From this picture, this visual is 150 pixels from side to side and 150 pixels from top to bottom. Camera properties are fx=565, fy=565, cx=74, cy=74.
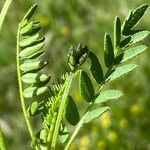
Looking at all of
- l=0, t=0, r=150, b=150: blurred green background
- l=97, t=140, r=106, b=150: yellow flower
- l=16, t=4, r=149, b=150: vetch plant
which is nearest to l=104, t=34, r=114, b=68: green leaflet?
l=16, t=4, r=149, b=150: vetch plant

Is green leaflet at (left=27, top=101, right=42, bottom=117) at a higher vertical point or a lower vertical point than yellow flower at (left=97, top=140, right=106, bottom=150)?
higher

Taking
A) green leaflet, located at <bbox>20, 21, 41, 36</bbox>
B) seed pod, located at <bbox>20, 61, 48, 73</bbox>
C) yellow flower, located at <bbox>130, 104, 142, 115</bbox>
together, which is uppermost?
green leaflet, located at <bbox>20, 21, 41, 36</bbox>

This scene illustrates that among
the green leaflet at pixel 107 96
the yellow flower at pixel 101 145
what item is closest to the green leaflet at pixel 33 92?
the green leaflet at pixel 107 96

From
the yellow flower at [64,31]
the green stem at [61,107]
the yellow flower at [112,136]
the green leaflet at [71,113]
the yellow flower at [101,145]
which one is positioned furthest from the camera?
the yellow flower at [64,31]

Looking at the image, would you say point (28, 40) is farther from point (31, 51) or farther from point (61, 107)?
point (61, 107)

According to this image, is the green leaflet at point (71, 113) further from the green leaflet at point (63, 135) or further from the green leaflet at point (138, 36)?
the green leaflet at point (138, 36)

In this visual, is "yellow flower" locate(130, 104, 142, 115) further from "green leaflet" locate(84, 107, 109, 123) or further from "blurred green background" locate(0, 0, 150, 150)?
"green leaflet" locate(84, 107, 109, 123)

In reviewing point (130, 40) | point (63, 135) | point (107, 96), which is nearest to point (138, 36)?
point (130, 40)
